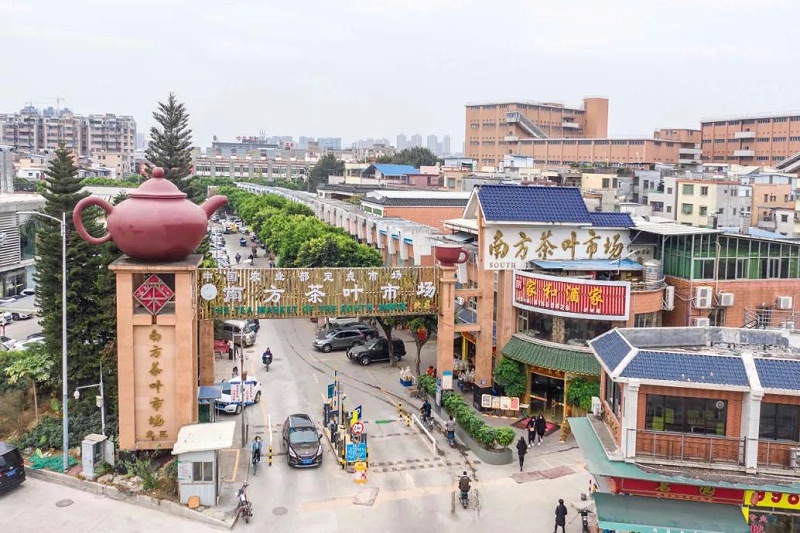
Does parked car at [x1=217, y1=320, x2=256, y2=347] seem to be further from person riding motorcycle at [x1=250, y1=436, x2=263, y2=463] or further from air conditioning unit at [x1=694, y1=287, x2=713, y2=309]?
air conditioning unit at [x1=694, y1=287, x2=713, y2=309]

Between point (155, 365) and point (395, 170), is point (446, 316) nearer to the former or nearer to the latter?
point (155, 365)

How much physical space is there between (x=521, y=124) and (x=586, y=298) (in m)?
84.4

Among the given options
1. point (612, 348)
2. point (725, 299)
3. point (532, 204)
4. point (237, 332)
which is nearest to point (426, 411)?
point (532, 204)

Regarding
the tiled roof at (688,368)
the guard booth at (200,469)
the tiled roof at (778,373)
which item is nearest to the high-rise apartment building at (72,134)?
the guard booth at (200,469)

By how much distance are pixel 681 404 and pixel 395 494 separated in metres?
8.28

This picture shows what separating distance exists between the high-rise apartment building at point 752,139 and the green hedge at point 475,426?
76.7 m

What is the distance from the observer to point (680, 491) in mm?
15406

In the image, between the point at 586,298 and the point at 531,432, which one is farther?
the point at 586,298

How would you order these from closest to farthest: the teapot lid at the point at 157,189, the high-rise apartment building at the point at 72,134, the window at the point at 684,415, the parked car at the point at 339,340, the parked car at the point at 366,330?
1. the window at the point at 684,415
2. the teapot lid at the point at 157,189
3. the parked car at the point at 339,340
4. the parked car at the point at 366,330
5. the high-rise apartment building at the point at 72,134

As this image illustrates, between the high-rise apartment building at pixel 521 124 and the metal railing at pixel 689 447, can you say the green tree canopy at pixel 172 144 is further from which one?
the high-rise apartment building at pixel 521 124

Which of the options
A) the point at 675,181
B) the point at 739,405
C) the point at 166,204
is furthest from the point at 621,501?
the point at 675,181

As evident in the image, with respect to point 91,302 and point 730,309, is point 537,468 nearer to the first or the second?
point 730,309

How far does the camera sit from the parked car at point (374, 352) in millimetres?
33531

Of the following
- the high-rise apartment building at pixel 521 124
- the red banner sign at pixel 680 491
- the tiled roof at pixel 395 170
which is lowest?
the red banner sign at pixel 680 491
